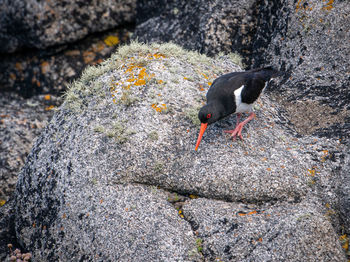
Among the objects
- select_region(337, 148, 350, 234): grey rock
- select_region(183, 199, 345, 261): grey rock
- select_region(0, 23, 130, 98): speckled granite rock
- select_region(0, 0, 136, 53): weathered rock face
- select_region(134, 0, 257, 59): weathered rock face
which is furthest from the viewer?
select_region(0, 23, 130, 98): speckled granite rock

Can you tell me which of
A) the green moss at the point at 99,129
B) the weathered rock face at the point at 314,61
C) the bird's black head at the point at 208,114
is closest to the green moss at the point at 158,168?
the bird's black head at the point at 208,114

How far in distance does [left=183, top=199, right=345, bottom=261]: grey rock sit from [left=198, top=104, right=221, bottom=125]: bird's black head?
1600 millimetres

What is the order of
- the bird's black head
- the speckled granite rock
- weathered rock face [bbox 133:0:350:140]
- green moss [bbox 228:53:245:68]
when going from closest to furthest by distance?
the bird's black head, weathered rock face [bbox 133:0:350:140], green moss [bbox 228:53:245:68], the speckled granite rock

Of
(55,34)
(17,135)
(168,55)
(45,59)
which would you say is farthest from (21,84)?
(168,55)

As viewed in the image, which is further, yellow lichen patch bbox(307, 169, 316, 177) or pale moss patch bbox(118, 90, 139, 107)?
pale moss patch bbox(118, 90, 139, 107)

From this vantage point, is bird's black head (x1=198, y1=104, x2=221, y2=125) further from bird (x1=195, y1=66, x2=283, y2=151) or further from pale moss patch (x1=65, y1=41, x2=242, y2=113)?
pale moss patch (x1=65, y1=41, x2=242, y2=113)

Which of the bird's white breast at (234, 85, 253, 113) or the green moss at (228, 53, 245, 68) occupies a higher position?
the bird's white breast at (234, 85, 253, 113)

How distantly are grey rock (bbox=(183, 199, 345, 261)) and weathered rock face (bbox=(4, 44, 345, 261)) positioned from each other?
2 cm

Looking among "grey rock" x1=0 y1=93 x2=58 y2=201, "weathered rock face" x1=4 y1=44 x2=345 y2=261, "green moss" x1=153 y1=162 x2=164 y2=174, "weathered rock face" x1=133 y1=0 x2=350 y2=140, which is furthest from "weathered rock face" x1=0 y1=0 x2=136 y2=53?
"green moss" x1=153 y1=162 x2=164 y2=174

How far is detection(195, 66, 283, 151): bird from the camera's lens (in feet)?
21.0

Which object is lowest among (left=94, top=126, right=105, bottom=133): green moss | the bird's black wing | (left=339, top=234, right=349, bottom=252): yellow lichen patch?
(left=94, top=126, right=105, bottom=133): green moss

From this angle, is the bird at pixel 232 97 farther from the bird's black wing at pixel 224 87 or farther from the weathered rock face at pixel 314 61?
the weathered rock face at pixel 314 61

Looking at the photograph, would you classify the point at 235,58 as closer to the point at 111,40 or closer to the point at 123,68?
the point at 123,68

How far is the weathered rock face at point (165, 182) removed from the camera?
558 cm
